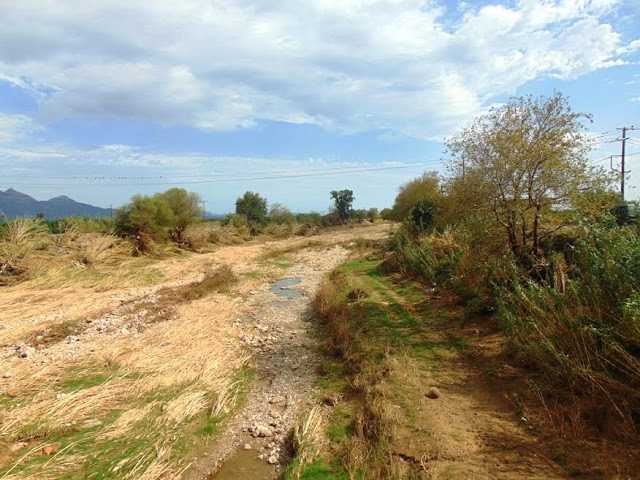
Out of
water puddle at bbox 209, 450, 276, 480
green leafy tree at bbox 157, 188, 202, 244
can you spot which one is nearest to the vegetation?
water puddle at bbox 209, 450, 276, 480

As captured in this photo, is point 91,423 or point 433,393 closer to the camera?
point 91,423

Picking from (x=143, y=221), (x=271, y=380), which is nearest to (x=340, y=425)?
(x=271, y=380)

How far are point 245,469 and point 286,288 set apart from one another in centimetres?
1160

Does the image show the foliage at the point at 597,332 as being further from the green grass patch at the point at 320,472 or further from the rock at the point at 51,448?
the rock at the point at 51,448

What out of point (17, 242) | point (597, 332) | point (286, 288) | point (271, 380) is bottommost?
point (271, 380)

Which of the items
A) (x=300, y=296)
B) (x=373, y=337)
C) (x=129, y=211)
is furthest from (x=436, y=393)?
(x=129, y=211)

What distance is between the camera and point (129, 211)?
22797mm

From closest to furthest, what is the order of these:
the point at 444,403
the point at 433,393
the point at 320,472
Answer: the point at 320,472
the point at 444,403
the point at 433,393

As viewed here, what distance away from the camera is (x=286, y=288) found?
16344mm

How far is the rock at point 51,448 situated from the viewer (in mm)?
4662

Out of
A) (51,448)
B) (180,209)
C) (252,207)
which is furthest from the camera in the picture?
(252,207)

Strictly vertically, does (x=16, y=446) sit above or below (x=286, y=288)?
above

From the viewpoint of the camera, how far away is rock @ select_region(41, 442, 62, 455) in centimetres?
466

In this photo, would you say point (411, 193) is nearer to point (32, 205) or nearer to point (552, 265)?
point (552, 265)
